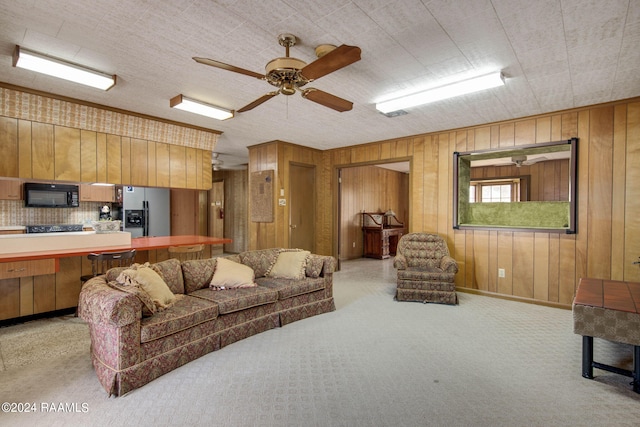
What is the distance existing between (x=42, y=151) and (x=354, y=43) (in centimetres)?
374

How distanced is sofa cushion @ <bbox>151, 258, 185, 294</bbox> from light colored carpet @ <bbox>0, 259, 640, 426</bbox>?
0.79 metres

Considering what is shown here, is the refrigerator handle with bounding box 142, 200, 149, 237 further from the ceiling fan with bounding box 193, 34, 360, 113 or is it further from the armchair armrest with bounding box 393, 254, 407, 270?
the ceiling fan with bounding box 193, 34, 360, 113

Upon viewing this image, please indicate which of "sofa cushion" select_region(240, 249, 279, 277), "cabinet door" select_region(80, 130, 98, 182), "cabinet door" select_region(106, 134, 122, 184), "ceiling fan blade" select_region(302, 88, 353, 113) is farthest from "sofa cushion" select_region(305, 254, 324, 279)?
"cabinet door" select_region(80, 130, 98, 182)

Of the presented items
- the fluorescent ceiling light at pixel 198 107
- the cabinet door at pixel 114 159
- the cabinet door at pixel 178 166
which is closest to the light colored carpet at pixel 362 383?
the cabinet door at pixel 114 159

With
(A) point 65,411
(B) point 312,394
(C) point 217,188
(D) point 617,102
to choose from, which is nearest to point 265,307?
(B) point 312,394

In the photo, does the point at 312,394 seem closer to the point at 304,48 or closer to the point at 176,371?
the point at 176,371

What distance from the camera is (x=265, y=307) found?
323 centimetres

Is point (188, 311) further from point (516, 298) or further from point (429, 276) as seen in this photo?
point (516, 298)

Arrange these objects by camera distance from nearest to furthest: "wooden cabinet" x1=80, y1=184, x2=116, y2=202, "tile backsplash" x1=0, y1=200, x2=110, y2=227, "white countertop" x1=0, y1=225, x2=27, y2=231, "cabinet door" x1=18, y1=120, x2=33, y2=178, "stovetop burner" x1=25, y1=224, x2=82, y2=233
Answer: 1. "cabinet door" x1=18, y1=120, x2=33, y2=178
2. "white countertop" x1=0, y1=225, x2=27, y2=231
3. "tile backsplash" x1=0, y1=200, x2=110, y2=227
4. "stovetop burner" x1=25, y1=224, x2=82, y2=233
5. "wooden cabinet" x1=80, y1=184, x2=116, y2=202

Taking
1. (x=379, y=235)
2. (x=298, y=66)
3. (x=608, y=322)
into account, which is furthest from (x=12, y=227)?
(x=608, y=322)

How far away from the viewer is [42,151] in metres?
3.65

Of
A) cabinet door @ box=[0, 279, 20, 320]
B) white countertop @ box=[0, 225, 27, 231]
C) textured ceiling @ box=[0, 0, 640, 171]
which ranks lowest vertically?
cabinet door @ box=[0, 279, 20, 320]

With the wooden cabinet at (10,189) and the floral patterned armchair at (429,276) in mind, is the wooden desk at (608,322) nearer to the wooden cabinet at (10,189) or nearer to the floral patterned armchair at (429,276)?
the floral patterned armchair at (429,276)

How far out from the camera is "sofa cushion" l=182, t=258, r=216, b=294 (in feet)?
10.7
